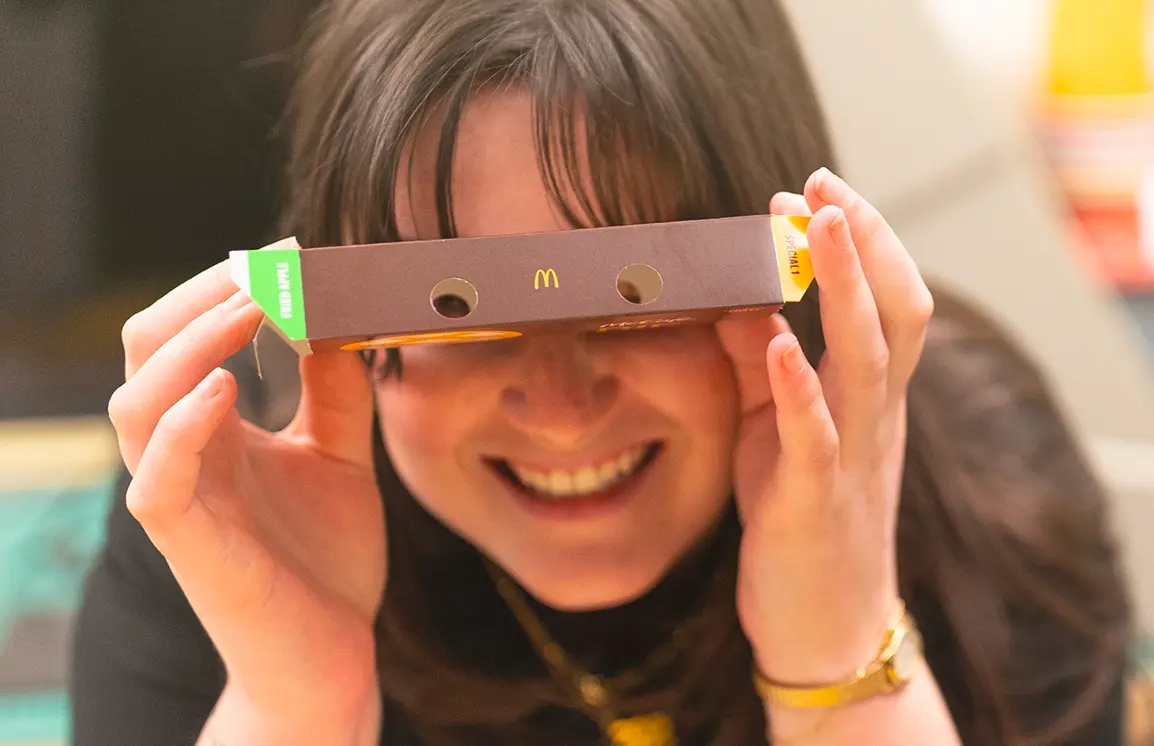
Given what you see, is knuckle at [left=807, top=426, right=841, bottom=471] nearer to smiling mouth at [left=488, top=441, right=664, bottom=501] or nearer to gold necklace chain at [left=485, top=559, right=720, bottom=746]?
smiling mouth at [left=488, top=441, right=664, bottom=501]

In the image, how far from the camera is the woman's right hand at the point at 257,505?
0.44 metres

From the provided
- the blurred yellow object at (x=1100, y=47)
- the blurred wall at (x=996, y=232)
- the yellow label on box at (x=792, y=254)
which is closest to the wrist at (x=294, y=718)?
the yellow label on box at (x=792, y=254)

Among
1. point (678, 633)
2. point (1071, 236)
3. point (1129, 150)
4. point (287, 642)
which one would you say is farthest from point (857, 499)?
point (1129, 150)

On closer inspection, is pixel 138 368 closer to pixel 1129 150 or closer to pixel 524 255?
pixel 524 255

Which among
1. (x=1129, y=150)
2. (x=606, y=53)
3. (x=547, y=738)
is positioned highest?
(x=1129, y=150)

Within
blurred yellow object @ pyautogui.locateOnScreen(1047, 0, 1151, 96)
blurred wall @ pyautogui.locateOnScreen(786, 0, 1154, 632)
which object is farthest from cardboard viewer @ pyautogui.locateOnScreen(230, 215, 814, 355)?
blurred yellow object @ pyautogui.locateOnScreen(1047, 0, 1151, 96)

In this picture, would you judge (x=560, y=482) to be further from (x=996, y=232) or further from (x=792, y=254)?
(x=996, y=232)

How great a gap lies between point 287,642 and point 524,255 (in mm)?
257

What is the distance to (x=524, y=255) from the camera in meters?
0.40

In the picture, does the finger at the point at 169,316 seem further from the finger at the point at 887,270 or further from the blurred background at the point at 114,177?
the finger at the point at 887,270

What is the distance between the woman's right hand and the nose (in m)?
0.09

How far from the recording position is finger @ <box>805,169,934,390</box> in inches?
17.5

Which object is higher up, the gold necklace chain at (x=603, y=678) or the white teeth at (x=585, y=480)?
the white teeth at (x=585, y=480)

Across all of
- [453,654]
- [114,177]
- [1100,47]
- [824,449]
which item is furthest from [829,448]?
[1100,47]
